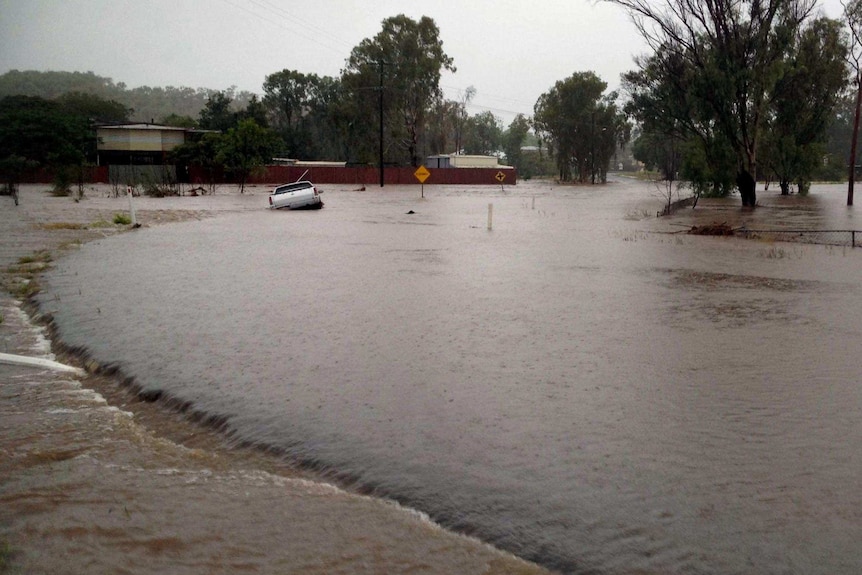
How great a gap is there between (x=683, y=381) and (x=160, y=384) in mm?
4279

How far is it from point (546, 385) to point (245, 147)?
197 ft

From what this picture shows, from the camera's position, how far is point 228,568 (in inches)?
146

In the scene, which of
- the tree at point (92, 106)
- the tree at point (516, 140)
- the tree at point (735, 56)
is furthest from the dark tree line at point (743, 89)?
the tree at point (516, 140)

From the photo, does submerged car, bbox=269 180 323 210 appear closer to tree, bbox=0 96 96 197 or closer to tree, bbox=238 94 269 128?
tree, bbox=0 96 96 197

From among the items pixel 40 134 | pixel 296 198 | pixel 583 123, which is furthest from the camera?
pixel 583 123

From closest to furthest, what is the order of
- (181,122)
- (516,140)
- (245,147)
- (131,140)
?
1. (245,147)
2. (131,140)
3. (181,122)
4. (516,140)

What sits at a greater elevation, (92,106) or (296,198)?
(92,106)

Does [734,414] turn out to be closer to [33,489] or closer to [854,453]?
[854,453]

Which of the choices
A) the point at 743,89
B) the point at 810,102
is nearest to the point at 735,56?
the point at 743,89

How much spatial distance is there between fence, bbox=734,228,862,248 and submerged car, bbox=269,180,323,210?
18.4 m

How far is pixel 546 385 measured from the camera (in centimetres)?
682

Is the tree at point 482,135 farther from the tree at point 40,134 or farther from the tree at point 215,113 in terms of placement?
the tree at point 40,134

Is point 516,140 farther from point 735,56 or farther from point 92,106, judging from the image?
point 735,56

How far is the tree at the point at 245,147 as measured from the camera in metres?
63.3
